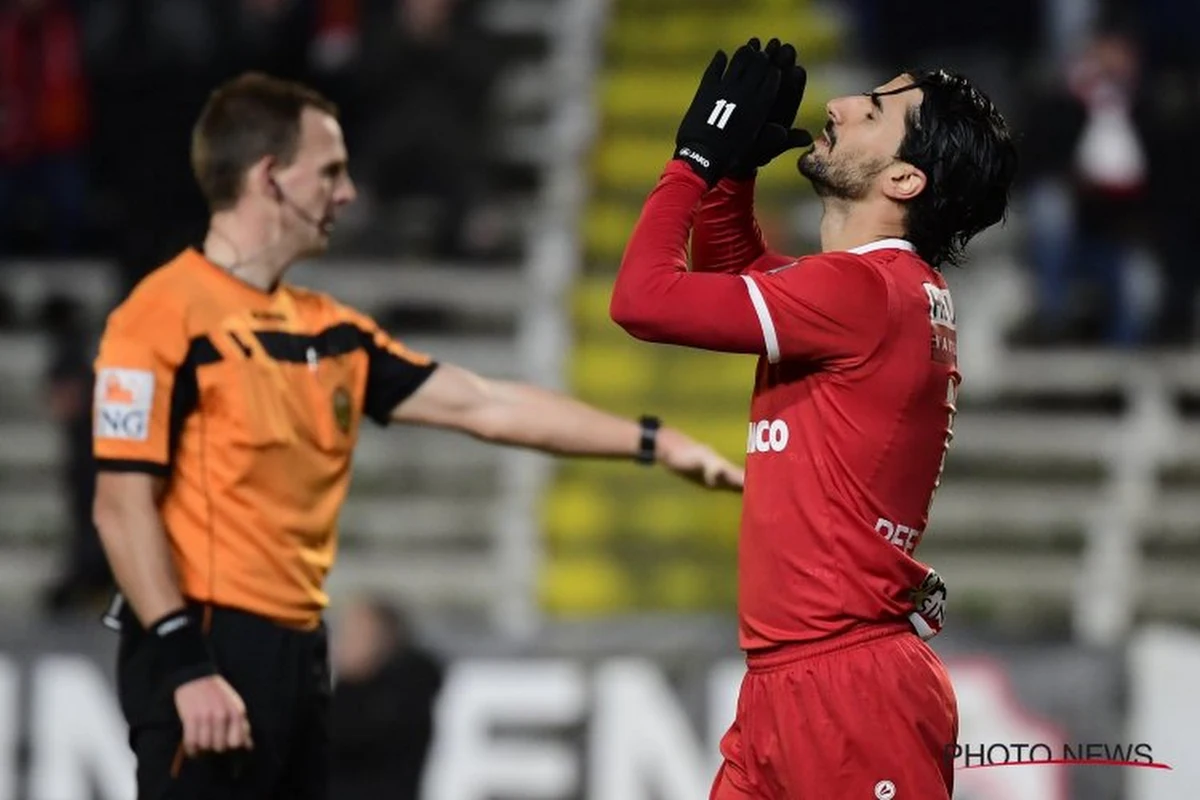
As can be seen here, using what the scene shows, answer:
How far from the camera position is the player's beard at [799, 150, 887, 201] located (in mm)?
4695

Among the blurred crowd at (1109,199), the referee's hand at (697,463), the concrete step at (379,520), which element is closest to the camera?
the referee's hand at (697,463)

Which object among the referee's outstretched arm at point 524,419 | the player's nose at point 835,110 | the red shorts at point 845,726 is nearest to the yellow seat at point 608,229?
the referee's outstretched arm at point 524,419

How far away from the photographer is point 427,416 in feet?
18.8

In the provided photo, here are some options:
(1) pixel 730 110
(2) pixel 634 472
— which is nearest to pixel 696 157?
(1) pixel 730 110

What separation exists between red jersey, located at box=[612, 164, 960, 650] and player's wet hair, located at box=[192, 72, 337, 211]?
50.8 inches

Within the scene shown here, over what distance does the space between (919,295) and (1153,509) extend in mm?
6786

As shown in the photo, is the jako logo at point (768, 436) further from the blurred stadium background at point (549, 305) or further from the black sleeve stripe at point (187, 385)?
the blurred stadium background at point (549, 305)

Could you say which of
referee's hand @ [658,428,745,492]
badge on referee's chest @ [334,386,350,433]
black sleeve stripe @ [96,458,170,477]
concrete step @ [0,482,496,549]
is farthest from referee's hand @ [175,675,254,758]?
concrete step @ [0,482,496,549]

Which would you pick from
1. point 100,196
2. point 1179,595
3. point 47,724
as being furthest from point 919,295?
point 100,196

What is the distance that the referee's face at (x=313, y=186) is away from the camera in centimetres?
550

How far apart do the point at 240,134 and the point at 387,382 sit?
0.70 m

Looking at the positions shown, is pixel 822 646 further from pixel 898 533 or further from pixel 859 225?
pixel 859 225

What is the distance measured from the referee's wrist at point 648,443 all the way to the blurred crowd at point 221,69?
5.90 meters

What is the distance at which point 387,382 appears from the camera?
224 inches
